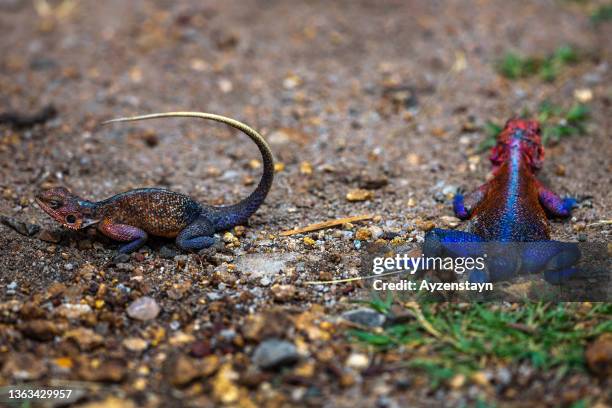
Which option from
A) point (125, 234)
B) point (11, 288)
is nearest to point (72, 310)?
point (11, 288)

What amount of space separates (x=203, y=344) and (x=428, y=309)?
1.44m

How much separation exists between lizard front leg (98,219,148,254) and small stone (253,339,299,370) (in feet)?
5.07

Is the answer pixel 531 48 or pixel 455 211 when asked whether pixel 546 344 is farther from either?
pixel 531 48

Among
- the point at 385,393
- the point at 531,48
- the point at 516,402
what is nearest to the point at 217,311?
the point at 385,393

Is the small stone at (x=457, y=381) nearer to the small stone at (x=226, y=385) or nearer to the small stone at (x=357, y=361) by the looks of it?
the small stone at (x=357, y=361)

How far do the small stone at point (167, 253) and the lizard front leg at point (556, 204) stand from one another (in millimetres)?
3003

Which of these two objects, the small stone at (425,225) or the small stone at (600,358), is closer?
the small stone at (600,358)

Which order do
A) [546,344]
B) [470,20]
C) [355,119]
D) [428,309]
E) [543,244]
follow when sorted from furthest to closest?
[470,20] < [355,119] < [543,244] < [428,309] < [546,344]

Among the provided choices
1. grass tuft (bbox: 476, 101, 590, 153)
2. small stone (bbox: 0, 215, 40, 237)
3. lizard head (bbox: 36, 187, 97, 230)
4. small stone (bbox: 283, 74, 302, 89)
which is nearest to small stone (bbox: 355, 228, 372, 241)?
grass tuft (bbox: 476, 101, 590, 153)

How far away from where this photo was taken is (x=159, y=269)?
4.56 m

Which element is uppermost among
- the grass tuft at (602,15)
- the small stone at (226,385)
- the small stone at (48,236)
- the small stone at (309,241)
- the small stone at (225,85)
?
the grass tuft at (602,15)

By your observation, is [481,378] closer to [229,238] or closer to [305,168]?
[229,238]

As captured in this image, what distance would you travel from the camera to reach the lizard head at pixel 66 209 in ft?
15.5

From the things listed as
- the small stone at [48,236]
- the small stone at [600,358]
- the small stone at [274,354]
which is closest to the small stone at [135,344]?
the small stone at [274,354]
